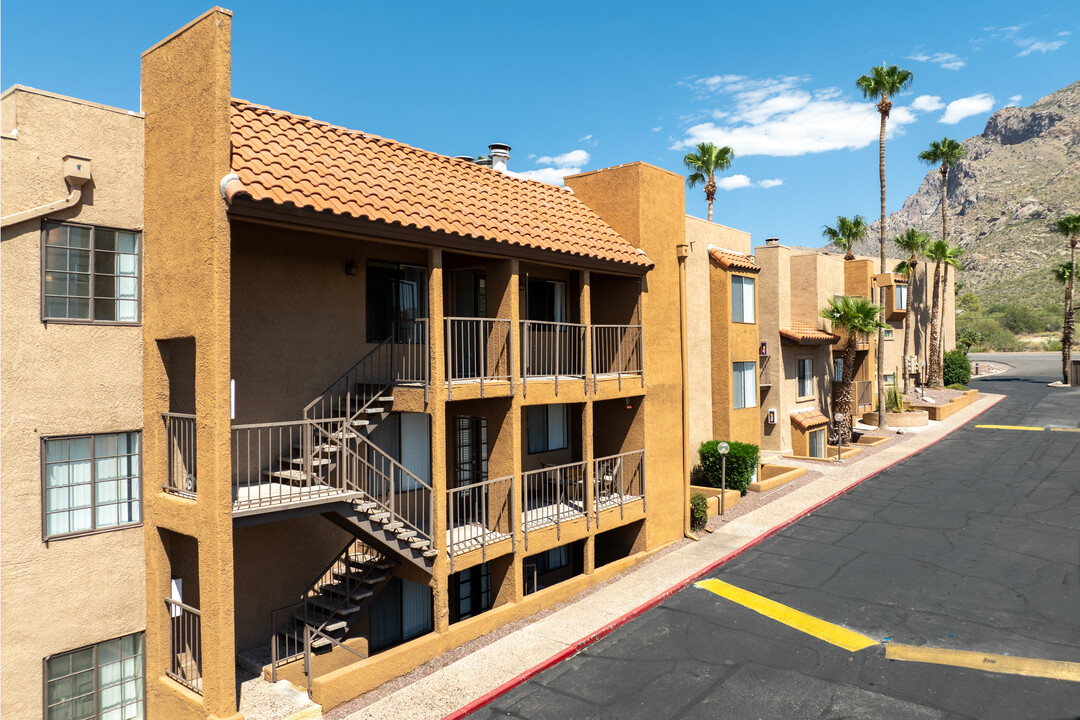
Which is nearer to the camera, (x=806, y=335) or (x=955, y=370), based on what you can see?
(x=806, y=335)

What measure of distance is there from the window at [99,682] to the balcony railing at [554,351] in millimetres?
9302

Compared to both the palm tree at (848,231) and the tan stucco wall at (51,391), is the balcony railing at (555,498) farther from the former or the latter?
the palm tree at (848,231)

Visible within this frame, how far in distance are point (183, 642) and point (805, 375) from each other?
28563 millimetres

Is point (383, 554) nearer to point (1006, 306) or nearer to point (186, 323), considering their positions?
point (186, 323)

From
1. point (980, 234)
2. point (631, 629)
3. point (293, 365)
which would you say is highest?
point (980, 234)

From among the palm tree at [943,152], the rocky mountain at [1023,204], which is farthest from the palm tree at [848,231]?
the rocky mountain at [1023,204]

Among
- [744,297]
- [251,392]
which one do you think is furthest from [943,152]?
[251,392]

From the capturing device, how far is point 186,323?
34.3ft

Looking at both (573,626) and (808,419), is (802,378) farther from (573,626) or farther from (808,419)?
(573,626)

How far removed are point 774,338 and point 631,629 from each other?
19.2 m

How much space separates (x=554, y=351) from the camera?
1756 centimetres

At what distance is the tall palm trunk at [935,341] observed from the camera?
46.2 m

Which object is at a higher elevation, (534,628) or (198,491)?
(198,491)

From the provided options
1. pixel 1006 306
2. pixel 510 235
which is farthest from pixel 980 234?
pixel 510 235
